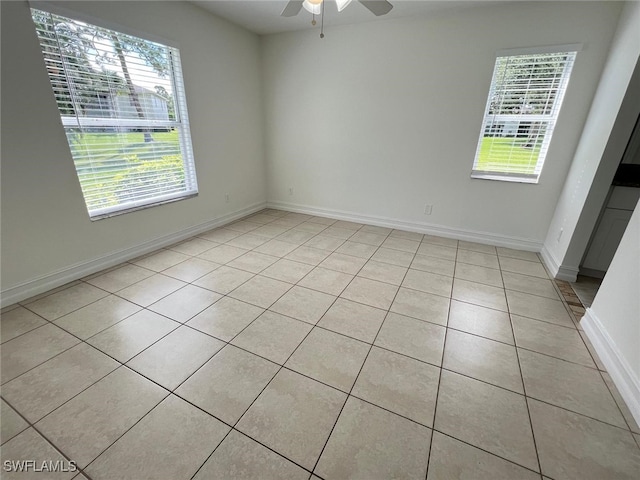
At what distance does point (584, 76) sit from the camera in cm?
257

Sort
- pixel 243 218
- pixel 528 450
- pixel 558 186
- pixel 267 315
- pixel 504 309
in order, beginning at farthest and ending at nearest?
pixel 243 218
pixel 558 186
pixel 504 309
pixel 267 315
pixel 528 450

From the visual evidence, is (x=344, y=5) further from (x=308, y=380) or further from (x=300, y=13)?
(x=308, y=380)

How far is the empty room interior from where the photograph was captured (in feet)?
4.12

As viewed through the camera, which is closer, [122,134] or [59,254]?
[59,254]

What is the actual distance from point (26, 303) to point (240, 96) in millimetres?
3164

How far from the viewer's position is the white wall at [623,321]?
1441 millimetres

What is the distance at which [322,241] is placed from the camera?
3.38 metres

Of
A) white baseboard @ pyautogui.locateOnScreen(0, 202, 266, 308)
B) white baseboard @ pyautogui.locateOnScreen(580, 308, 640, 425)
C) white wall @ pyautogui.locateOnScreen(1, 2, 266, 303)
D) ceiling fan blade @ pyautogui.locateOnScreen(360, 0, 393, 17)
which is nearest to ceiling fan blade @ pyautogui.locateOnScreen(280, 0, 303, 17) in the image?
ceiling fan blade @ pyautogui.locateOnScreen(360, 0, 393, 17)

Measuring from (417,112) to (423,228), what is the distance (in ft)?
4.71

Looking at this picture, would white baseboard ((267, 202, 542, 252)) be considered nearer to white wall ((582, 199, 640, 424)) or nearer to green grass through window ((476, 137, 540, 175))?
green grass through window ((476, 137, 540, 175))

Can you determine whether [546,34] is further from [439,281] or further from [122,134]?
[122,134]

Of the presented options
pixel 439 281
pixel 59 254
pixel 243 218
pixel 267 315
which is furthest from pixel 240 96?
pixel 439 281

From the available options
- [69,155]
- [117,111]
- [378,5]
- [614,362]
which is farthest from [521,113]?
[69,155]

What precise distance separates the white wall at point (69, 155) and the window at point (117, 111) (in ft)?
0.29
